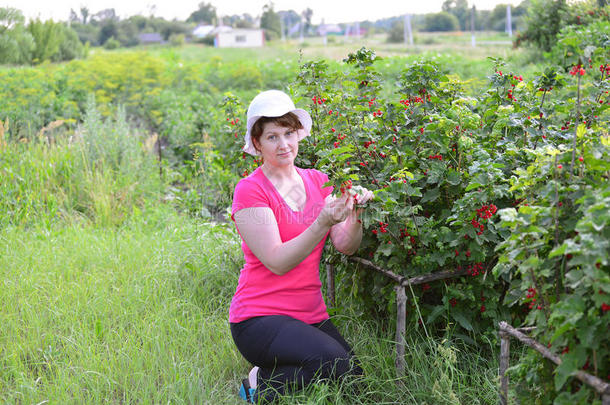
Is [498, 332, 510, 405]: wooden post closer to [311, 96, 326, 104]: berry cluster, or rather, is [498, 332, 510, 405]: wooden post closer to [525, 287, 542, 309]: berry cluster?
[525, 287, 542, 309]: berry cluster

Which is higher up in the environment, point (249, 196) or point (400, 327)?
point (249, 196)

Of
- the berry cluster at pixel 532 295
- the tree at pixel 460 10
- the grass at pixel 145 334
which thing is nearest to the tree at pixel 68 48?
the grass at pixel 145 334

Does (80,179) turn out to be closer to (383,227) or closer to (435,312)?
(383,227)

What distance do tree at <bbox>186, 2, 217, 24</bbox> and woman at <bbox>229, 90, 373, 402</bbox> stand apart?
7856cm

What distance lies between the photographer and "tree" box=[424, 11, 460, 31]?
5753 cm

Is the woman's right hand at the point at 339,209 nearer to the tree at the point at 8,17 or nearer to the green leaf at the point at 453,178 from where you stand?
the green leaf at the point at 453,178

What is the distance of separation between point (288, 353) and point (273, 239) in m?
0.49

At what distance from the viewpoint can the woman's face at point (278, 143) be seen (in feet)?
8.28

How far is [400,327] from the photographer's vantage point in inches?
96.3

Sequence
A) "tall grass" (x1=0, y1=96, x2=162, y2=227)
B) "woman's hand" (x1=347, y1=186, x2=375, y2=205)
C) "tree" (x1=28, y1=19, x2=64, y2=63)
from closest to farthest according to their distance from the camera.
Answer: "woman's hand" (x1=347, y1=186, x2=375, y2=205)
"tall grass" (x1=0, y1=96, x2=162, y2=227)
"tree" (x1=28, y1=19, x2=64, y2=63)

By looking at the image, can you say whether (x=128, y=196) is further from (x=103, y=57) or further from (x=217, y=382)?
(x=103, y=57)

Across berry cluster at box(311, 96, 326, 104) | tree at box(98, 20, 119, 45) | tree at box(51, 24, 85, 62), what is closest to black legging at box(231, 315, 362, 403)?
berry cluster at box(311, 96, 326, 104)

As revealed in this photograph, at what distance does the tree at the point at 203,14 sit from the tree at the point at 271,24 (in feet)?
22.6

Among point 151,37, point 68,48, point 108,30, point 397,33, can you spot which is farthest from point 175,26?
point 68,48
